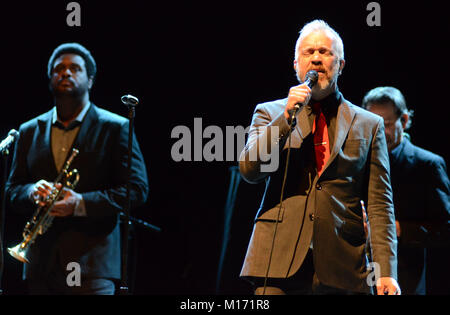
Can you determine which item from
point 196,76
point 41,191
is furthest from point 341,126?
point 196,76

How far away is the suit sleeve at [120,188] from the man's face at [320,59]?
4.67ft

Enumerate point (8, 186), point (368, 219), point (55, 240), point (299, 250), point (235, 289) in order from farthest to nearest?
1. point (235, 289)
2. point (8, 186)
3. point (55, 240)
4. point (368, 219)
5. point (299, 250)

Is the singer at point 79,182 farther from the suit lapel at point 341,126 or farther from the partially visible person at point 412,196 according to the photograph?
the partially visible person at point 412,196

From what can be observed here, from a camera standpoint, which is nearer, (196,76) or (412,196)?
(412,196)

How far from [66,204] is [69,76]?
0.92m

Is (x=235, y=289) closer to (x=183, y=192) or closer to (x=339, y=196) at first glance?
(x=183, y=192)

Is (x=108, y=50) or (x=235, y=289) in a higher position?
(x=108, y=50)

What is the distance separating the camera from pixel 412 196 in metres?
3.85

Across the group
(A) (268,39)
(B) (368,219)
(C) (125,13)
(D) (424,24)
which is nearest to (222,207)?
(A) (268,39)

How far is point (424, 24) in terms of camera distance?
475 centimetres

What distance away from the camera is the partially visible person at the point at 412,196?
3.68 meters

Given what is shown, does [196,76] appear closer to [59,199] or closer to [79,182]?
[79,182]

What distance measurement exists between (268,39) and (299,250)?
3051mm

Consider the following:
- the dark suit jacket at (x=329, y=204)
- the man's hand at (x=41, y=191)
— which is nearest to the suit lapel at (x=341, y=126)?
the dark suit jacket at (x=329, y=204)
